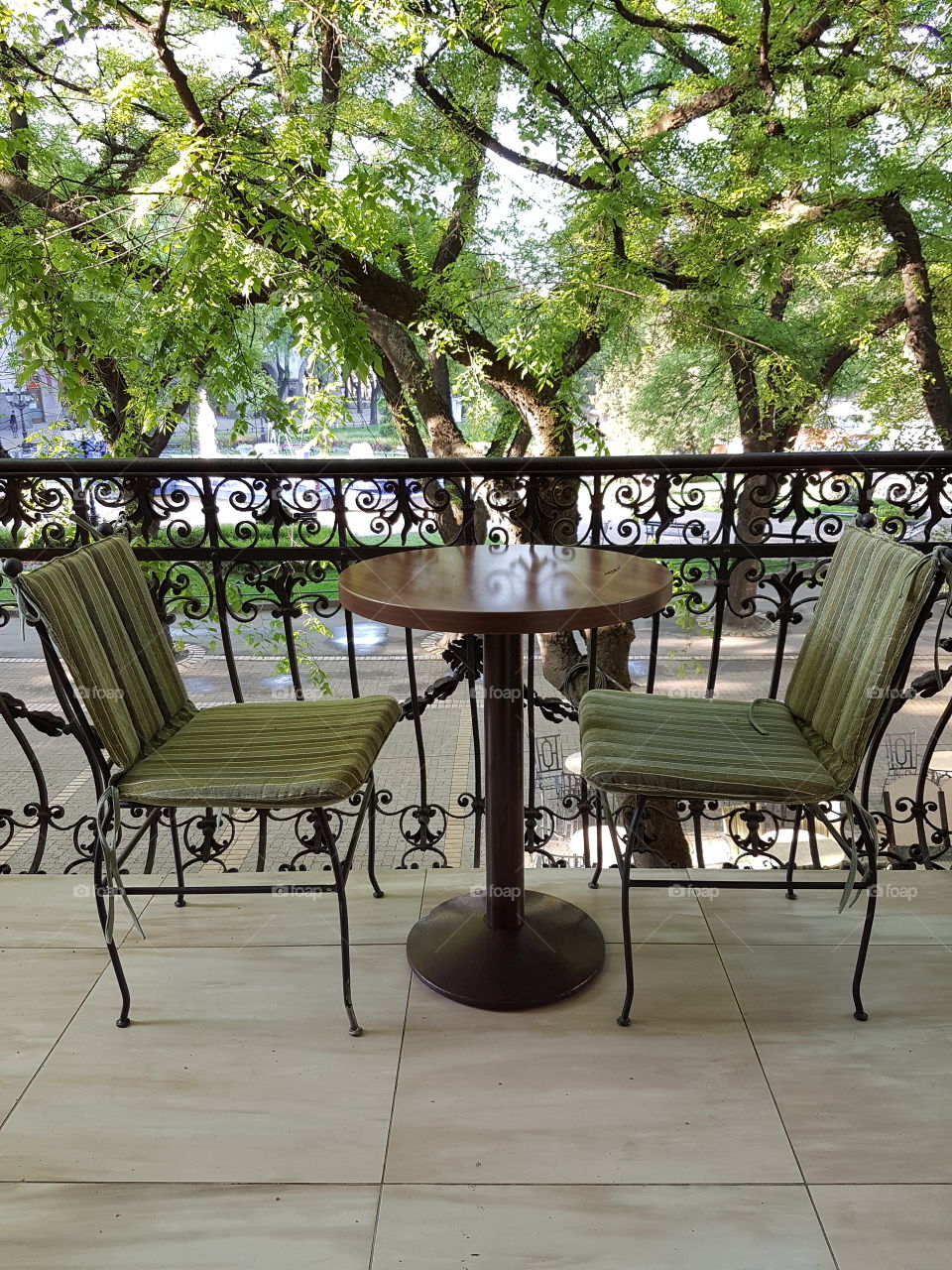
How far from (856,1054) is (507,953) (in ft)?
2.39

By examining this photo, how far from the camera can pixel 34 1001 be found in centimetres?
188

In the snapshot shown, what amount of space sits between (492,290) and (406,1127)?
705 centimetres

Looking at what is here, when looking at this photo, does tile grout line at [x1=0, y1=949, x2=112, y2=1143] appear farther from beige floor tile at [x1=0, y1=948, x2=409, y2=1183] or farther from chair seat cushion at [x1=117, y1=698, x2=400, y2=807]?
chair seat cushion at [x1=117, y1=698, x2=400, y2=807]

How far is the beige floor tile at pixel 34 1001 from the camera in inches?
66.2

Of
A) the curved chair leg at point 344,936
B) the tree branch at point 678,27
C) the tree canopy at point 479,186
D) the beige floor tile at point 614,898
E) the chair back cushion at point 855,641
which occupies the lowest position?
the beige floor tile at point 614,898

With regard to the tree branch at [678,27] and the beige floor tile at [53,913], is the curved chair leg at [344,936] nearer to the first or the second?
the beige floor tile at [53,913]

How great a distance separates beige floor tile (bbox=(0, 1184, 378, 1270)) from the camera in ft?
4.21

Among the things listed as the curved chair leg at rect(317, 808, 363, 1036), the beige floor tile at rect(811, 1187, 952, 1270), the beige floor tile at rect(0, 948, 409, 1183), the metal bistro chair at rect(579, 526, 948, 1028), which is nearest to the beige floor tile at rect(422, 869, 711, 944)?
the metal bistro chair at rect(579, 526, 948, 1028)

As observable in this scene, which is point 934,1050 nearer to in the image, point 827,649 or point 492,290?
point 827,649

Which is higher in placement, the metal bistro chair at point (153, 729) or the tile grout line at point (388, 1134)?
the metal bistro chair at point (153, 729)

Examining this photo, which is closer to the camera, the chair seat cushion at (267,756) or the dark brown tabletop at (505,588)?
the dark brown tabletop at (505,588)

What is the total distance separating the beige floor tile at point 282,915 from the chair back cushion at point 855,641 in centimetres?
109

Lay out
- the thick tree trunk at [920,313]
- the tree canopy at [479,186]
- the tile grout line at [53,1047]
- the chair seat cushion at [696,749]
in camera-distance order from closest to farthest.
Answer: the tile grout line at [53,1047], the chair seat cushion at [696,749], the tree canopy at [479,186], the thick tree trunk at [920,313]

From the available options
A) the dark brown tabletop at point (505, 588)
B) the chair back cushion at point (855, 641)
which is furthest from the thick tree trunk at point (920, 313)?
the dark brown tabletop at point (505, 588)
